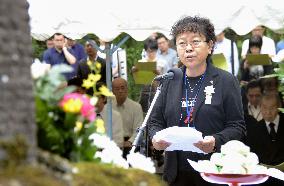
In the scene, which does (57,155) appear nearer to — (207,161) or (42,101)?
(42,101)

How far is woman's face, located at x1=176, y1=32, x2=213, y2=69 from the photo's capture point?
7266mm

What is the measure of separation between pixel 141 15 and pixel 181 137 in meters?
3.93

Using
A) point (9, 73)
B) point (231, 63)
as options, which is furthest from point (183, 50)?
point (231, 63)

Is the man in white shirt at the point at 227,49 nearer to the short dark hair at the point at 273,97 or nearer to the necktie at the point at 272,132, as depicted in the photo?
the short dark hair at the point at 273,97

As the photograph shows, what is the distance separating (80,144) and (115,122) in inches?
294

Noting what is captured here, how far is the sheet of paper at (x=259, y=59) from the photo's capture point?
42.3 ft

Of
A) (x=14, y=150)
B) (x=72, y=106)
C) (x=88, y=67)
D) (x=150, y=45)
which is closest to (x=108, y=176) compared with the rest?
(x=72, y=106)

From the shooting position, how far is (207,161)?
6.80 metres

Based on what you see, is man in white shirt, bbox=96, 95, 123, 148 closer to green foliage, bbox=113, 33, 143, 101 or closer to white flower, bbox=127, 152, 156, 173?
green foliage, bbox=113, 33, 143, 101

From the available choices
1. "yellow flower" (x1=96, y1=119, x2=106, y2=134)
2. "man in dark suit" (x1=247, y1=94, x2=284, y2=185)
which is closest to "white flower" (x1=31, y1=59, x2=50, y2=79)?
"yellow flower" (x1=96, y1=119, x2=106, y2=134)

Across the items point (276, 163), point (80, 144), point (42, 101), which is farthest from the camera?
point (276, 163)

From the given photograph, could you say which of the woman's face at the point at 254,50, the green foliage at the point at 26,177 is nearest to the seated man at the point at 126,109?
the woman's face at the point at 254,50

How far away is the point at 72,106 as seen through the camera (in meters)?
3.70

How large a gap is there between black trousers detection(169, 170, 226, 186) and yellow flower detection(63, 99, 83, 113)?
11.5 feet
